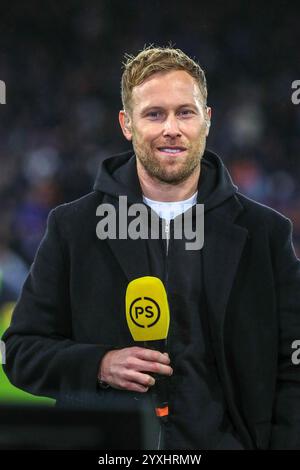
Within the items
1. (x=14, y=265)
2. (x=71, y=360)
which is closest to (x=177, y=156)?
(x=71, y=360)

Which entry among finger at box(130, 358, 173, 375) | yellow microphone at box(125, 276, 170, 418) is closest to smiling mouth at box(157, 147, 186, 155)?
yellow microphone at box(125, 276, 170, 418)

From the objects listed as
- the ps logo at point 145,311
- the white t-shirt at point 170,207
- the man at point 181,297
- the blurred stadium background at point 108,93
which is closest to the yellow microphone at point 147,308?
the ps logo at point 145,311

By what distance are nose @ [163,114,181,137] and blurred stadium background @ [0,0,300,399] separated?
187cm

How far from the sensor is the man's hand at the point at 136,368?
1.36 metres

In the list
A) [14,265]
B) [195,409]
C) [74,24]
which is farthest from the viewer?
[74,24]

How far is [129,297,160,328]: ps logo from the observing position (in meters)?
1.33

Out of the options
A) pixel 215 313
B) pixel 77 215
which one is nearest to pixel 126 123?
pixel 77 215

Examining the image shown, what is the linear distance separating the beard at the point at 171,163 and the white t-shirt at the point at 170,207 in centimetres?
5

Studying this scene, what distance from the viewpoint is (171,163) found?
5.20ft

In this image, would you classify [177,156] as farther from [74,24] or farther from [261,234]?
[74,24]

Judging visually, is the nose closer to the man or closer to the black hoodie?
the man

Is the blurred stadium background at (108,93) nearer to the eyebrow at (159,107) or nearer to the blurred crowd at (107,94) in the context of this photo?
the blurred crowd at (107,94)

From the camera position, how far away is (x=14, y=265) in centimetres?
335

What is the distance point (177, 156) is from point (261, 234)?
24 centimetres
